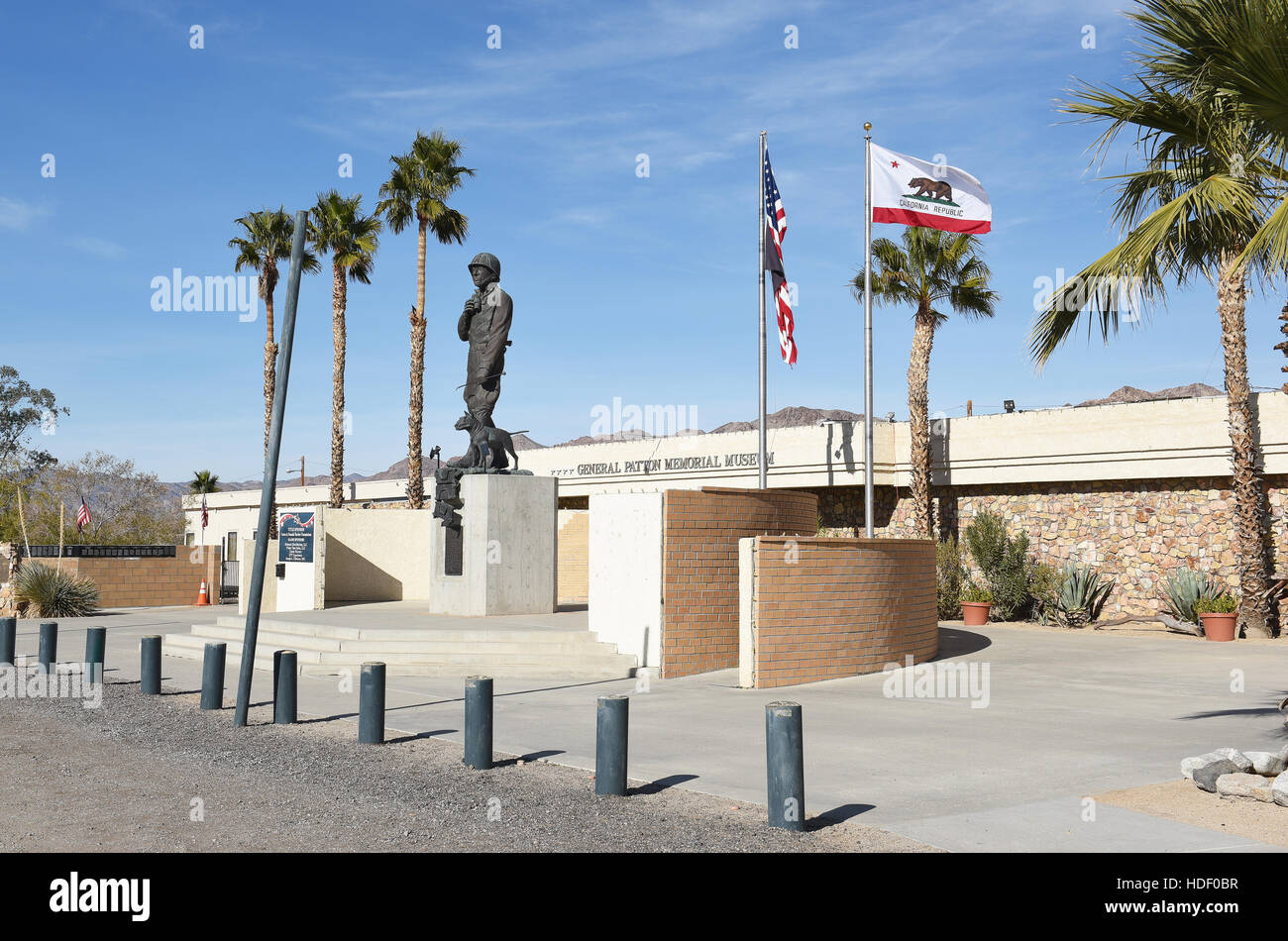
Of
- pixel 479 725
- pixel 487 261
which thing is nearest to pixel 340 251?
pixel 487 261

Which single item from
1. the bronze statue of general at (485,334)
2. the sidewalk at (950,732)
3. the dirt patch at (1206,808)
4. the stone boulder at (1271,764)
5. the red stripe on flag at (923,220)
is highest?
the red stripe on flag at (923,220)

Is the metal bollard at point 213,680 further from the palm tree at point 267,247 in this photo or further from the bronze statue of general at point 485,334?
the palm tree at point 267,247

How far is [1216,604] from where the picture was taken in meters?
21.5

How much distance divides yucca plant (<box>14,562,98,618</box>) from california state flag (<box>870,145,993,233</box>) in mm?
22678

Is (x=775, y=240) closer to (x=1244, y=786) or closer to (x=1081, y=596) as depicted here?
(x=1081, y=596)

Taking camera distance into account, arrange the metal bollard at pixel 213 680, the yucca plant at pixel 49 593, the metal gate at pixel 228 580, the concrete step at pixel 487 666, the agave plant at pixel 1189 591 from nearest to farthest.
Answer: the metal bollard at pixel 213 680 → the concrete step at pixel 487 666 → the agave plant at pixel 1189 591 → the yucca plant at pixel 49 593 → the metal gate at pixel 228 580

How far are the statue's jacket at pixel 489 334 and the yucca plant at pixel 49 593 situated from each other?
15248 mm

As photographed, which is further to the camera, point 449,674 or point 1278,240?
point 449,674

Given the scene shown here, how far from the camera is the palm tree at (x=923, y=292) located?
26562mm

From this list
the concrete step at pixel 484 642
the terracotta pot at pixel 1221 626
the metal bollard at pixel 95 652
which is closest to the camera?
the metal bollard at pixel 95 652

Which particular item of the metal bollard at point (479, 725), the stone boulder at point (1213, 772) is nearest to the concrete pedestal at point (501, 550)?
the metal bollard at point (479, 725)

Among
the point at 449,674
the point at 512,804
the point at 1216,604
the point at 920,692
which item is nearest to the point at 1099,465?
the point at 1216,604
